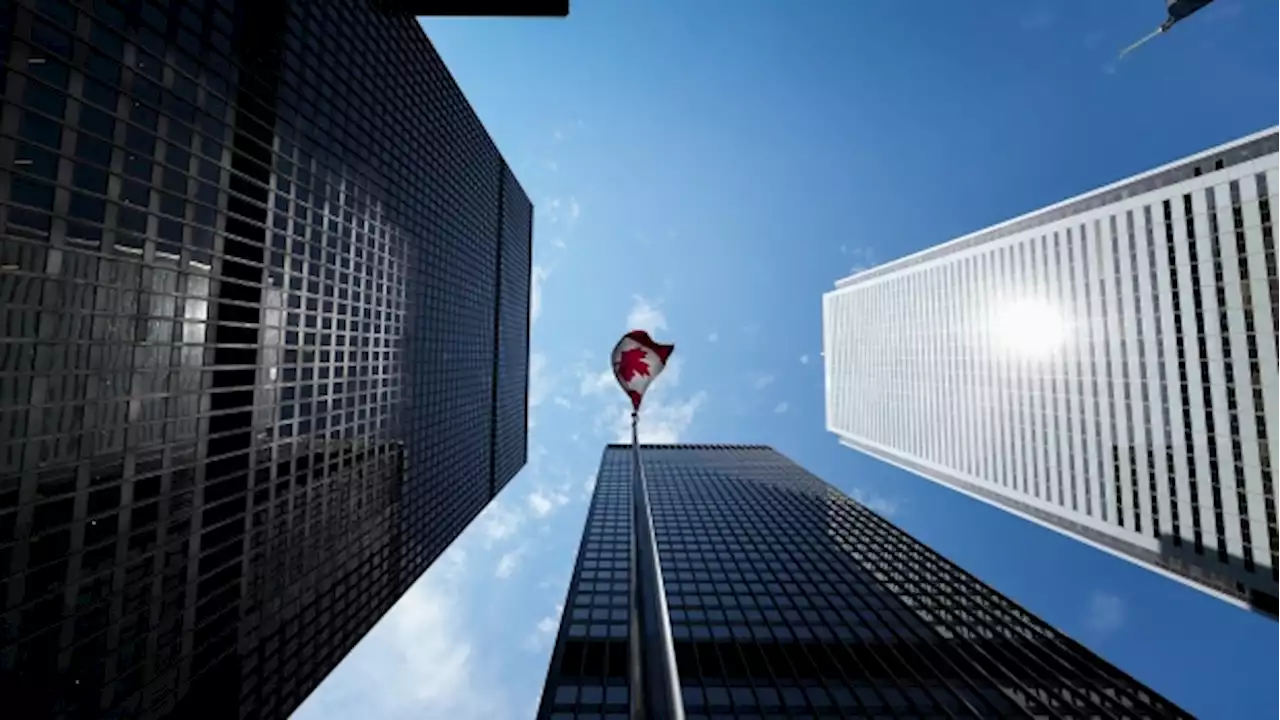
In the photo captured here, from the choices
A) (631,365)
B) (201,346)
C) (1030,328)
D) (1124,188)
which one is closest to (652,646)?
(631,365)

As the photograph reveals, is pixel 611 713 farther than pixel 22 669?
Yes

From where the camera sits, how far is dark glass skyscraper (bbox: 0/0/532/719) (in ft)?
106

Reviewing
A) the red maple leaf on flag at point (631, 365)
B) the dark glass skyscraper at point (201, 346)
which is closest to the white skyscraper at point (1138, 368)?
the red maple leaf on flag at point (631, 365)

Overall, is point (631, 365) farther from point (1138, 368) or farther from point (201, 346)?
point (1138, 368)

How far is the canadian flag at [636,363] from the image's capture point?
1026 inches

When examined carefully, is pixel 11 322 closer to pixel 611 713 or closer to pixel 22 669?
pixel 22 669

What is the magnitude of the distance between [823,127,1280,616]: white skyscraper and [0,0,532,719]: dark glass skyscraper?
99.2 m

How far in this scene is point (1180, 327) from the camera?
278ft

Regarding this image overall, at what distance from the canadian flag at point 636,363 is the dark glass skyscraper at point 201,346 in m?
28.0

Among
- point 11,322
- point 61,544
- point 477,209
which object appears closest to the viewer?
point 11,322

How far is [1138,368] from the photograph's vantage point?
91.4 m

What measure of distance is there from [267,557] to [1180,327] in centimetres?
10589

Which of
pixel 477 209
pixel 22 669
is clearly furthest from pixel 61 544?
pixel 477 209

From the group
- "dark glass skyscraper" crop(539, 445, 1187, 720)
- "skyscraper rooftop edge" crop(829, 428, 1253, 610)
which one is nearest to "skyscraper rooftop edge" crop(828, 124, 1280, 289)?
"skyscraper rooftop edge" crop(829, 428, 1253, 610)
